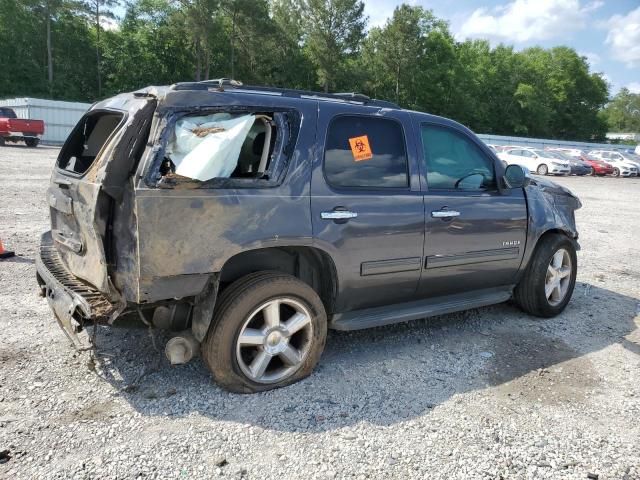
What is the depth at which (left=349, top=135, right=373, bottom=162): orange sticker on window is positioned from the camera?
3.73 metres

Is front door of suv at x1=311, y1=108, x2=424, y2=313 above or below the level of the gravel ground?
above

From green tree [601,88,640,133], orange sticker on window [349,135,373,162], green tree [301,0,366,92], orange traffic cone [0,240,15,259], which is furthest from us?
green tree [601,88,640,133]

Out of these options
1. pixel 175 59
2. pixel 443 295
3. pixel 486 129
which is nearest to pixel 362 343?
pixel 443 295

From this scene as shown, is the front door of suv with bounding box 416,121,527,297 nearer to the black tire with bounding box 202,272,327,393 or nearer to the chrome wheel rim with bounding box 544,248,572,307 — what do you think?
the chrome wheel rim with bounding box 544,248,572,307

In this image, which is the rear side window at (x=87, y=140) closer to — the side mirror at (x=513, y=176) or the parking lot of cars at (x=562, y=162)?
the side mirror at (x=513, y=176)

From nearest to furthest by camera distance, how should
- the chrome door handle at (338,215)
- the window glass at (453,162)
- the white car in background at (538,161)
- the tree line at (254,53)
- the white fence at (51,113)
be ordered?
the chrome door handle at (338,215) → the window glass at (453,162) → the white car in background at (538,161) → the white fence at (51,113) → the tree line at (254,53)

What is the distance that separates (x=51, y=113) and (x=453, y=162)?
107ft

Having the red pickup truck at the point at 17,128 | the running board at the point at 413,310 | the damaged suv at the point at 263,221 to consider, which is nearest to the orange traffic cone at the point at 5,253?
the damaged suv at the point at 263,221

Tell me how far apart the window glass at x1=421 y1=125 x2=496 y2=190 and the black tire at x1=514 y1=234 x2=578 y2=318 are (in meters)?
0.92

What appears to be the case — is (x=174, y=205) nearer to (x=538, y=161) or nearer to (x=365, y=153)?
→ (x=365, y=153)

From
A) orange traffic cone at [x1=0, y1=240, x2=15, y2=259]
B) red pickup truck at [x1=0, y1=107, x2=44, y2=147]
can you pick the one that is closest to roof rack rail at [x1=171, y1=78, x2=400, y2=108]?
orange traffic cone at [x1=0, y1=240, x2=15, y2=259]

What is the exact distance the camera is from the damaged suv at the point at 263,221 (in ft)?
9.86

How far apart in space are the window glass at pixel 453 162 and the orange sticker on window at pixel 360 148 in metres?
0.56

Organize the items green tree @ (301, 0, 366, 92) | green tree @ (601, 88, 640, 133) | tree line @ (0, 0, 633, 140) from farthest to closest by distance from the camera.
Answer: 1. green tree @ (601, 88, 640, 133)
2. green tree @ (301, 0, 366, 92)
3. tree line @ (0, 0, 633, 140)
